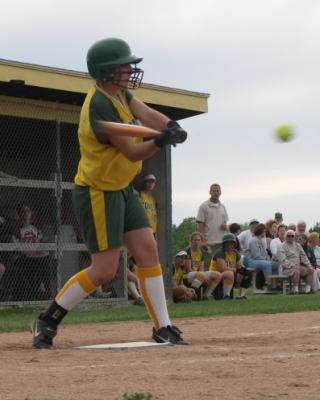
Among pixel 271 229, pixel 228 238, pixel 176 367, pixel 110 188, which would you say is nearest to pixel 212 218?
pixel 228 238

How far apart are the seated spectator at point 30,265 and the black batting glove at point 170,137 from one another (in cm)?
686

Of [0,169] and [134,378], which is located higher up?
[0,169]

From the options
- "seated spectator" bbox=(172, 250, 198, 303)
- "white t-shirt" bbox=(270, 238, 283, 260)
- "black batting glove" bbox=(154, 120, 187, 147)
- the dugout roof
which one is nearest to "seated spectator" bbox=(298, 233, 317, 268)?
"white t-shirt" bbox=(270, 238, 283, 260)

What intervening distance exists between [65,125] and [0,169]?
Answer: 1187 mm

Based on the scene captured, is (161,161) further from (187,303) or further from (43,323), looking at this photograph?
(43,323)

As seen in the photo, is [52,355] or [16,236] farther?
[16,236]

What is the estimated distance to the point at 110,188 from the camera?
595 cm

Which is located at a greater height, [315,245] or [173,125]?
[173,125]

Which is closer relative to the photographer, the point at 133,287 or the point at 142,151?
the point at 142,151

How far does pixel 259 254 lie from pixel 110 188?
34.6 feet

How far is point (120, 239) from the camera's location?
19.6ft

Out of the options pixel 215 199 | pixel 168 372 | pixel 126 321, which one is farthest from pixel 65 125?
pixel 168 372

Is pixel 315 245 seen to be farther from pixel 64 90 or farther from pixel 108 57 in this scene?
pixel 108 57

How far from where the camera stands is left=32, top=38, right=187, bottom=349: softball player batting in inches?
232
